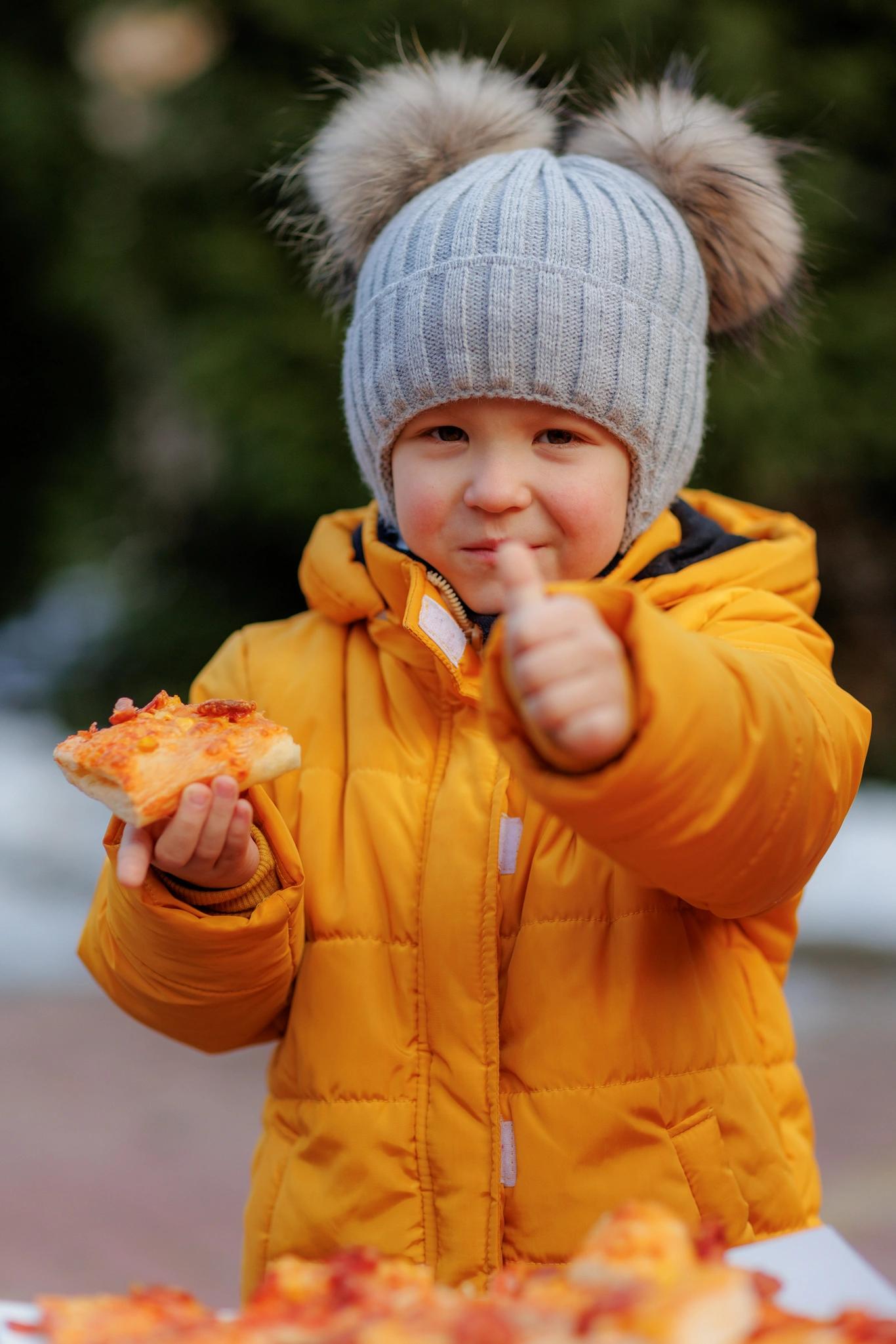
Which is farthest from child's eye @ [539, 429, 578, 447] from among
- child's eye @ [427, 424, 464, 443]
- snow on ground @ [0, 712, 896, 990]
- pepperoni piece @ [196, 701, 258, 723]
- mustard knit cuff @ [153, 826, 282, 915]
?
snow on ground @ [0, 712, 896, 990]

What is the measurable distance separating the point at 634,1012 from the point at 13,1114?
105 inches

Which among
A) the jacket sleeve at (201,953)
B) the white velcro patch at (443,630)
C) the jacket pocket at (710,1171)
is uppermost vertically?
the white velcro patch at (443,630)

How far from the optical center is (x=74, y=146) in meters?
6.38

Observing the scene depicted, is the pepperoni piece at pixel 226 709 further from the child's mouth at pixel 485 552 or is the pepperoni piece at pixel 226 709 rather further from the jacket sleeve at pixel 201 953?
the child's mouth at pixel 485 552

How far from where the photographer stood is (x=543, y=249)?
67.9 inches

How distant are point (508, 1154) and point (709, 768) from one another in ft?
1.91

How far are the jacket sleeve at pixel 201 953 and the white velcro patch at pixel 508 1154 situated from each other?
0.32m

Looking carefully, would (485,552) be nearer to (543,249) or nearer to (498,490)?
(498,490)

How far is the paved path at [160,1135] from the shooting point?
3.10m

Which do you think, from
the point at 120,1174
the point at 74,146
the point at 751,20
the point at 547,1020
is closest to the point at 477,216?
the point at 547,1020

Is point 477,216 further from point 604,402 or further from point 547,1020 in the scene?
point 547,1020

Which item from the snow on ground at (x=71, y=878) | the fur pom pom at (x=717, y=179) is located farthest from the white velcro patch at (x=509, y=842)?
the snow on ground at (x=71, y=878)

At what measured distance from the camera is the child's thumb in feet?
3.86

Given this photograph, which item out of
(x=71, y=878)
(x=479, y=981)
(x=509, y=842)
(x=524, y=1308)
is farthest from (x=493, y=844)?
(x=71, y=878)
